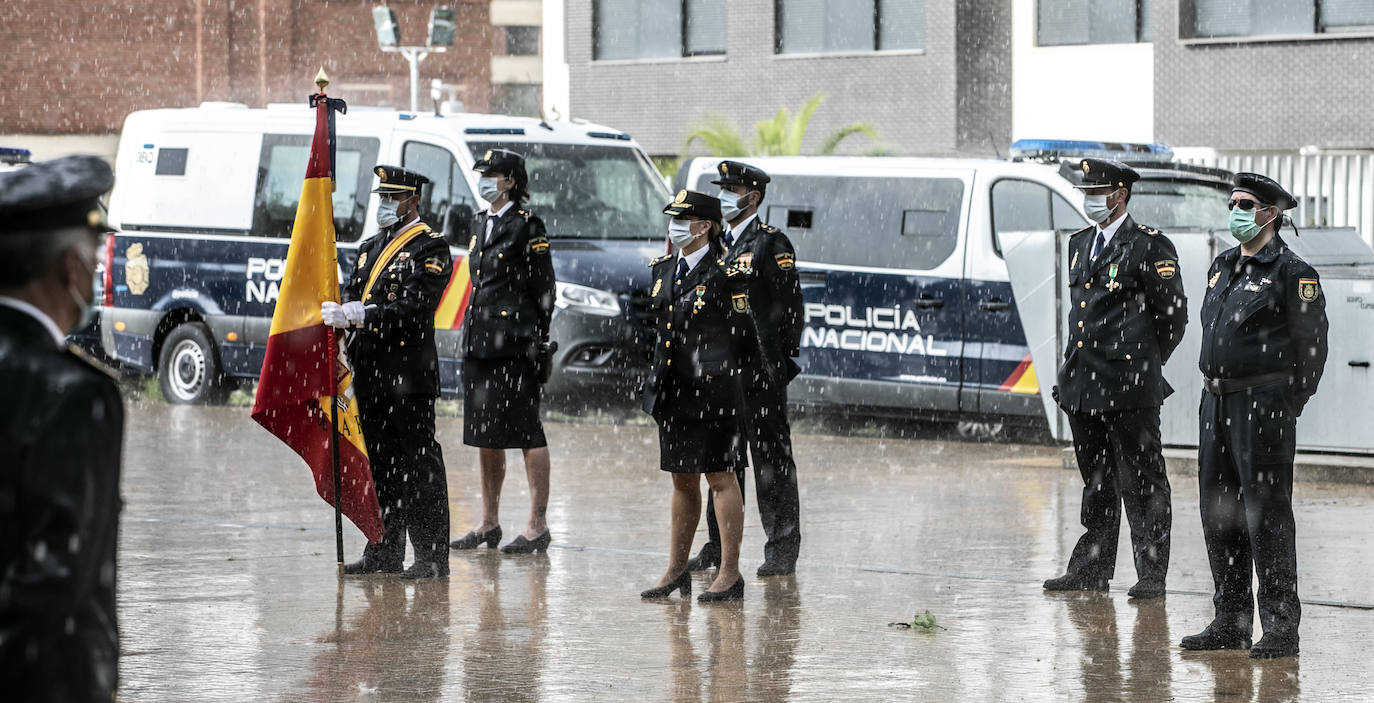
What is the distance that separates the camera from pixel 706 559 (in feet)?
31.8

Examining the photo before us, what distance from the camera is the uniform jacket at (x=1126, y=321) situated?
8.80 metres

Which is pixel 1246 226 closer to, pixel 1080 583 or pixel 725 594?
pixel 1080 583

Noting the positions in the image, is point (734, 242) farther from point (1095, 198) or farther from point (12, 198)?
point (12, 198)

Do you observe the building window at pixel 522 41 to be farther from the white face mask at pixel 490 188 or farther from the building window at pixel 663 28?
the white face mask at pixel 490 188

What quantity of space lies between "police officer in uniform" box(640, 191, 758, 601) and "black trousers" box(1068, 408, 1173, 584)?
144cm

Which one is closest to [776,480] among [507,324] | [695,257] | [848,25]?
[695,257]

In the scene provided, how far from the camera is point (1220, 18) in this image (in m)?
26.9

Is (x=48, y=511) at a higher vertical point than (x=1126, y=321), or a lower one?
higher

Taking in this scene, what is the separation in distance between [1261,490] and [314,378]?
13.5ft

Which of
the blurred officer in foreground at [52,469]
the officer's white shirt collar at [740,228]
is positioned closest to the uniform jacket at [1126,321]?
the officer's white shirt collar at [740,228]

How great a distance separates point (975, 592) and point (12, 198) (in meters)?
6.26

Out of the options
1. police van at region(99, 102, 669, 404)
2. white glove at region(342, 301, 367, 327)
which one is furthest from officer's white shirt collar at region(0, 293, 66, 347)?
police van at region(99, 102, 669, 404)

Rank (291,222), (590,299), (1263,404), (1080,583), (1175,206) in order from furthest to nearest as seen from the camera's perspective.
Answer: (291,222), (590,299), (1175,206), (1080,583), (1263,404)

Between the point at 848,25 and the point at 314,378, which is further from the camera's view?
the point at 848,25
